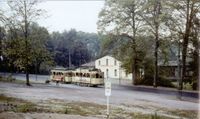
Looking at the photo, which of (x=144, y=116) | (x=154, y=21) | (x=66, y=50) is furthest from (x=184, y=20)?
(x=66, y=50)

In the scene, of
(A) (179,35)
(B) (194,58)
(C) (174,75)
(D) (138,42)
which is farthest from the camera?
(C) (174,75)

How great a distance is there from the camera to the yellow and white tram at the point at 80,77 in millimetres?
48750

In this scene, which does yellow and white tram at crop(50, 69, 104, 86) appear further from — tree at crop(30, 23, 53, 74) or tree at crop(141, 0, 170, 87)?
tree at crop(141, 0, 170, 87)

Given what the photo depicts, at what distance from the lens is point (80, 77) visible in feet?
170

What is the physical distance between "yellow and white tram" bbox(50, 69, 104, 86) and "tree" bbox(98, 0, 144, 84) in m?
6.36

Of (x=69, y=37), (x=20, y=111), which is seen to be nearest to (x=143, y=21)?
(x=20, y=111)

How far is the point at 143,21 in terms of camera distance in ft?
168

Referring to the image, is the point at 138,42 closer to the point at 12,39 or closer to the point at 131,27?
the point at 131,27

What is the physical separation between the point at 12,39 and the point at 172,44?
3084cm

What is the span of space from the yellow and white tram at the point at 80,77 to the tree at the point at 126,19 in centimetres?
636

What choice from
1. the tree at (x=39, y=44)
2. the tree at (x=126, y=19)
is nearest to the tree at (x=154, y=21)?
the tree at (x=126, y=19)

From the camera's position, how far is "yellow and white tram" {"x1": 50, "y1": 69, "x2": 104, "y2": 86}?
48.8 meters

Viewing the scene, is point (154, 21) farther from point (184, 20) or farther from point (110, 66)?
point (110, 66)

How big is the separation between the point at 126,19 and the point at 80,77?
10738 millimetres
